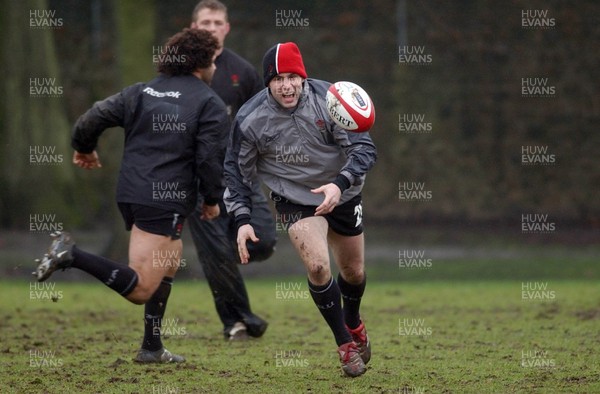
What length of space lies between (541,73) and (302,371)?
451 inches

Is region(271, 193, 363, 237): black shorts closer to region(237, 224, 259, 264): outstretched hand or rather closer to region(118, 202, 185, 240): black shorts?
region(237, 224, 259, 264): outstretched hand

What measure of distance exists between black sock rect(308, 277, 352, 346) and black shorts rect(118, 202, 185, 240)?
1.03m

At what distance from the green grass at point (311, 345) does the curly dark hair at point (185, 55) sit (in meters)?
1.99

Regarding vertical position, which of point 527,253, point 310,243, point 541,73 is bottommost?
point 527,253

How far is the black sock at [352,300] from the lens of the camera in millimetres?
6977

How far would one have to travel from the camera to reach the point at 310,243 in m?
6.33

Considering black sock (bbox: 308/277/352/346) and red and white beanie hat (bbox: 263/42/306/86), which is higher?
red and white beanie hat (bbox: 263/42/306/86)

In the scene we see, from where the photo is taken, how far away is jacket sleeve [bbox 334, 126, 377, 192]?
20.7ft

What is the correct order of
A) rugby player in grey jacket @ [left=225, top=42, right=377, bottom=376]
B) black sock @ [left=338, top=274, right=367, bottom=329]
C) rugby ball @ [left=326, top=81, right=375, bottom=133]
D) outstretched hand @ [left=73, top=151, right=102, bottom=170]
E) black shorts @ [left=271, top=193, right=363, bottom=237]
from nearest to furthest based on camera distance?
rugby ball @ [left=326, top=81, right=375, bottom=133]
rugby player in grey jacket @ [left=225, top=42, right=377, bottom=376]
black shorts @ [left=271, top=193, right=363, bottom=237]
black sock @ [left=338, top=274, right=367, bottom=329]
outstretched hand @ [left=73, top=151, right=102, bottom=170]

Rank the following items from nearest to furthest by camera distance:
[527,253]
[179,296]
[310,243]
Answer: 1. [310,243]
2. [179,296]
3. [527,253]

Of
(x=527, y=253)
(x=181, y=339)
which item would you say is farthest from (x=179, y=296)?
(x=527, y=253)

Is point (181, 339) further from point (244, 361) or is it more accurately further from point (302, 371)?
point (302, 371)

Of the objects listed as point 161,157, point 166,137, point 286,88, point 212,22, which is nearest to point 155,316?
point 161,157

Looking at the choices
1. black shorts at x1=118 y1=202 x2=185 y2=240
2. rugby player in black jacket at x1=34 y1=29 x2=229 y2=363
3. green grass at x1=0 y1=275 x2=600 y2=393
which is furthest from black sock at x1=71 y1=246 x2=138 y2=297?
Answer: green grass at x1=0 y1=275 x2=600 y2=393
